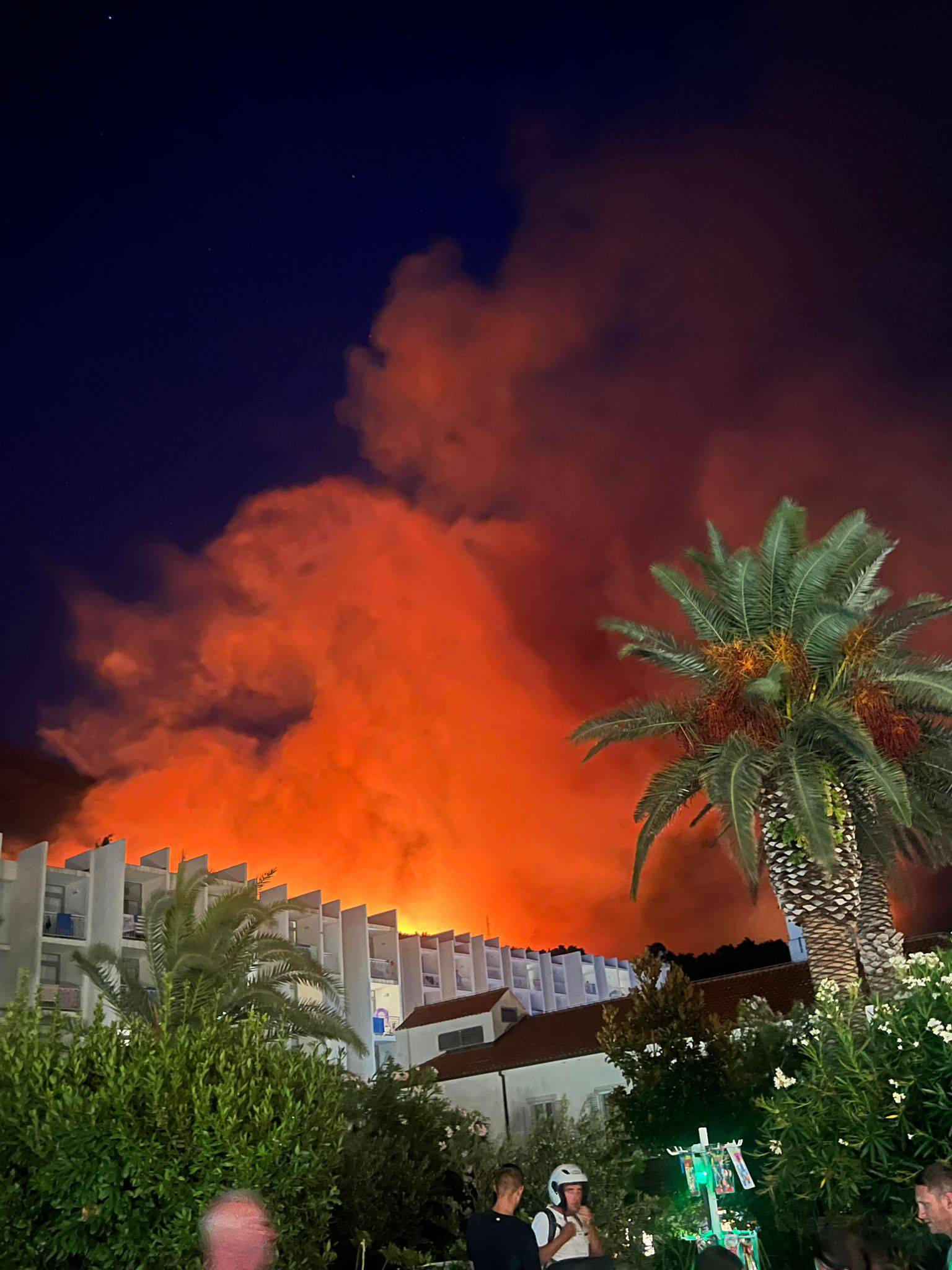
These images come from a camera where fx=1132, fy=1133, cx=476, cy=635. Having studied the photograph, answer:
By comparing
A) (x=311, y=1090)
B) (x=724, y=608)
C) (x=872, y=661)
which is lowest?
(x=311, y=1090)

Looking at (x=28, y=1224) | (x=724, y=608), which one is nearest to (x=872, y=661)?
(x=724, y=608)

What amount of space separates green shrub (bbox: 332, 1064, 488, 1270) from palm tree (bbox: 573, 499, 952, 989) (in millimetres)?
5107

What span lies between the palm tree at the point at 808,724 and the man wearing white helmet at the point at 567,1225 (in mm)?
9817

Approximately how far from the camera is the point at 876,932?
727 inches

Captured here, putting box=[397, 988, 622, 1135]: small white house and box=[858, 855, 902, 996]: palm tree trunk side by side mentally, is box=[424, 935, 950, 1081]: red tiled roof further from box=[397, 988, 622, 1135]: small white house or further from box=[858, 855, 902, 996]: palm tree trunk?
box=[858, 855, 902, 996]: palm tree trunk

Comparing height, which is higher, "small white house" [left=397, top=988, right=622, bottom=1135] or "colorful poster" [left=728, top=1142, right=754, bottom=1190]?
"small white house" [left=397, top=988, right=622, bottom=1135]

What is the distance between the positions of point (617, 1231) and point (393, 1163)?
343 centimetres

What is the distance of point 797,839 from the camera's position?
1731 cm

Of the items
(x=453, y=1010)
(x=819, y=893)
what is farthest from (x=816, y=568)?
(x=453, y=1010)

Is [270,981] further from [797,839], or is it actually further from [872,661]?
[872,661]

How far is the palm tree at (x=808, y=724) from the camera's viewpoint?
17062 millimetres

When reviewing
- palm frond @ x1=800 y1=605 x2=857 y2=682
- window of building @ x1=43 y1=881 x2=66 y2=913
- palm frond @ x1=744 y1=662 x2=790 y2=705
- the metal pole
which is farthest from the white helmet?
window of building @ x1=43 y1=881 x2=66 y2=913

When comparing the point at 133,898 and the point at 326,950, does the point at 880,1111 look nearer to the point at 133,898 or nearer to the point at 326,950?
the point at 133,898

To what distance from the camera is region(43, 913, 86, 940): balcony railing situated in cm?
4088
